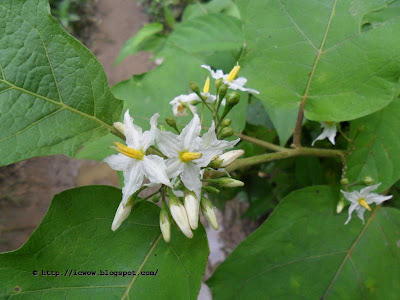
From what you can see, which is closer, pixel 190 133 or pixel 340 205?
pixel 190 133

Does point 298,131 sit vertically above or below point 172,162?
below

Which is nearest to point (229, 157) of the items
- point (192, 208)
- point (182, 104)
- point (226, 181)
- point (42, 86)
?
point (226, 181)

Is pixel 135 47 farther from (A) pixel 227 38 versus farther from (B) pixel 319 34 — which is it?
(B) pixel 319 34

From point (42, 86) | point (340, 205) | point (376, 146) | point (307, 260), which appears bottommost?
point (307, 260)

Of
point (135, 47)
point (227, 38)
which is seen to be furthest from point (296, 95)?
point (135, 47)

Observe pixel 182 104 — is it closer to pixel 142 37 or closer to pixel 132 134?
pixel 132 134

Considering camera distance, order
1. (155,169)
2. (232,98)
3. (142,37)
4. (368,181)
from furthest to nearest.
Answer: (142,37) < (368,181) < (232,98) < (155,169)

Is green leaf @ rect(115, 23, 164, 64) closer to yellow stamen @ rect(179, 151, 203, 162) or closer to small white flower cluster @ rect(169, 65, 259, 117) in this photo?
small white flower cluster @ rect(169, 65, 259, 117)
